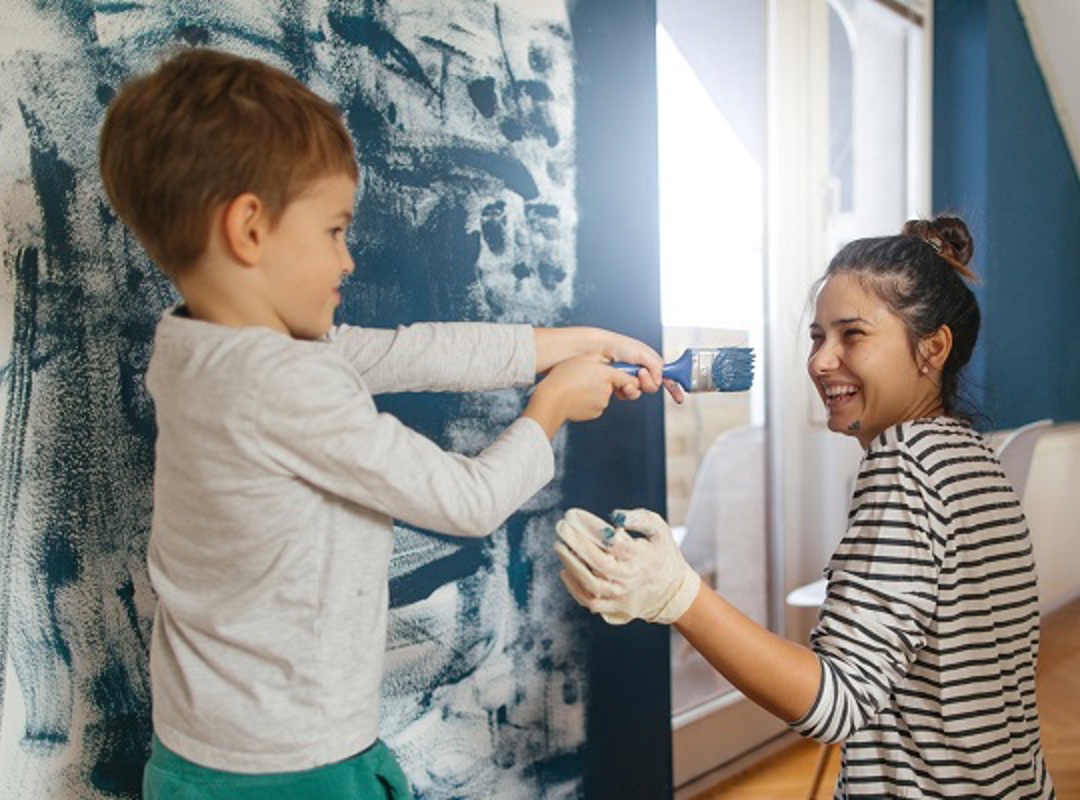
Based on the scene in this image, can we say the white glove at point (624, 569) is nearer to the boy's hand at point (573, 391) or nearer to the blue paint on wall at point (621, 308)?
the boy's hand at point (573, 391)

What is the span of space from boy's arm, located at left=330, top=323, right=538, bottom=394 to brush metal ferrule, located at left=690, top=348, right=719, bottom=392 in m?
0.20

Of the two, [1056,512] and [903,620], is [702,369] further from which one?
[1056,512]

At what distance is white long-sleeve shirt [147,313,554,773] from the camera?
2.41ft

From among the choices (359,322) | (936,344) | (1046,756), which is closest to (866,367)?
(936,344)

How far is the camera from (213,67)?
0.74m

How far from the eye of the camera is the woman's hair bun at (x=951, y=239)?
118 centimetres

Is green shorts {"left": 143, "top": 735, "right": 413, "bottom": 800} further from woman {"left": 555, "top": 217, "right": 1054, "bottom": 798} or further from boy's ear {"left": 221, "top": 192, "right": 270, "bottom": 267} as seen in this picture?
boy's ear {"left": 221, "top": 192, "right": 270, "bottom": 267}

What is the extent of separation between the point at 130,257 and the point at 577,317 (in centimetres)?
72

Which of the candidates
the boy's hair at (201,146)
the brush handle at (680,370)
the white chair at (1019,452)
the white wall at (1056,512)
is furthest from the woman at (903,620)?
the white wall at (1056,512)

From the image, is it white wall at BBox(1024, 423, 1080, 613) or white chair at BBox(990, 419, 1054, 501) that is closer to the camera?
white chair at BBox(990, 419, 1054, 501)

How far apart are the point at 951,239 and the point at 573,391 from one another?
626 millimetres

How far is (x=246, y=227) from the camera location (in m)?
0.74

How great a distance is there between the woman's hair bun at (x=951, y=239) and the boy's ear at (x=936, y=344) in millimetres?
96

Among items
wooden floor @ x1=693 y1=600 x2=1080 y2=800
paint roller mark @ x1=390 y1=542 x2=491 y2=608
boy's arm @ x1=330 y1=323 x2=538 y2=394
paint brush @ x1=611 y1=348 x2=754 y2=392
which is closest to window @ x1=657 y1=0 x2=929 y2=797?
wooden floor @ x1=693 y1=600 x2=1080 y2=800
